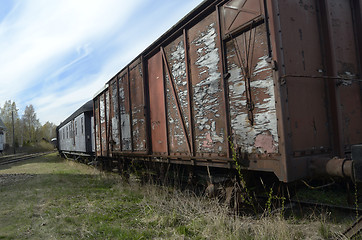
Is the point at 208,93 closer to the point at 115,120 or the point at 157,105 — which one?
the point at 157,105

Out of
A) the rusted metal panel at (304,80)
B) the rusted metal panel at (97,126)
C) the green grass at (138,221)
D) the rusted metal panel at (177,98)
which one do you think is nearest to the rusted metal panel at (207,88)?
the rusted metal panel at (177,98)

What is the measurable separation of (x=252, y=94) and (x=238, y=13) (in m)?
1.24

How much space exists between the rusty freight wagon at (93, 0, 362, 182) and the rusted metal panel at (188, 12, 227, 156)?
0.02 meters

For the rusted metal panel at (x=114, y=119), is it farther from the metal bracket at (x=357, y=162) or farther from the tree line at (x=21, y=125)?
the tree line at (x=21, y=125)

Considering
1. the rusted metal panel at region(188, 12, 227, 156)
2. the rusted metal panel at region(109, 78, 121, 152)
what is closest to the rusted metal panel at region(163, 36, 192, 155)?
the rusted metal panel at region(188, 12, 227, 156)

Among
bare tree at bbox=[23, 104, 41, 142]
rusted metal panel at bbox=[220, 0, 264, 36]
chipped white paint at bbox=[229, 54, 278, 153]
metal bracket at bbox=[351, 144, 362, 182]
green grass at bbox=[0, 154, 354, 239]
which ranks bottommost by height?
green grass at bbox=[0, 154, 354, 239]

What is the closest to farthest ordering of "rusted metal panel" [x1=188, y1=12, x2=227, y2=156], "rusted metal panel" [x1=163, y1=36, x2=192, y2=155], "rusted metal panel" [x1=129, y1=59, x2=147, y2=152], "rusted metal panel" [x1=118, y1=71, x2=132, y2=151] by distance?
"rusted metal panel" [x1=188, y1=12, x2=227, y2=156] < "rusted metal panel" [x1=163, y1=36, x2=192, y2=155] < "rusted metal panel" [x1=129, y1=59, x2=147, y2=152] < "rusted metal panel" [x1=118, y1=71, x2=132, y2=151]

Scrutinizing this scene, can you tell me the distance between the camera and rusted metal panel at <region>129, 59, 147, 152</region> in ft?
21.5

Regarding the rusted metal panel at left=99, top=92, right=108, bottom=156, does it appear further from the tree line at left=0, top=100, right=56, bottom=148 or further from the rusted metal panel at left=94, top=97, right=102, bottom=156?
the tree line at left=0, top=100, right=56, bottom=148

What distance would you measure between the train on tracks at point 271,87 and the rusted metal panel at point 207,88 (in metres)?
0.02

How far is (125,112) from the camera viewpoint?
25.7ft

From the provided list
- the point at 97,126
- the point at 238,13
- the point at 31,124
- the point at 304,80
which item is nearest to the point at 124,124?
the point at 97,126

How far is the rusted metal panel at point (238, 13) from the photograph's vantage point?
3381 millimetres

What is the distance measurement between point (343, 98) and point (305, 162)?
1162 mm
